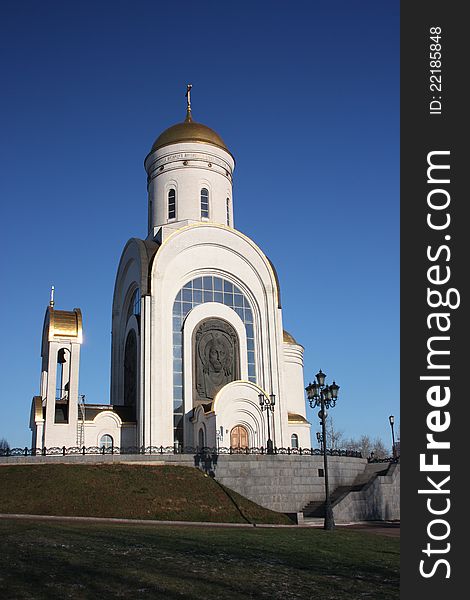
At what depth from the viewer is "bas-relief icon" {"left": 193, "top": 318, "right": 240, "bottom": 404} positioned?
36.8 meters

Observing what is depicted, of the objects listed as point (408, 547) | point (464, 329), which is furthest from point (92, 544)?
point (464, 329)

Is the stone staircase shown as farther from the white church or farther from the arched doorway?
the arched doorway

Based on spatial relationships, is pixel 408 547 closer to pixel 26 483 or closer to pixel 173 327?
pixel 26 483

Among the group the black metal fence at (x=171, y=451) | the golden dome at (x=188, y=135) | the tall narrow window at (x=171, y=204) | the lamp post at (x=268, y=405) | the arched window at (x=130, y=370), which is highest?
the golden dome at (x=188, y=135)

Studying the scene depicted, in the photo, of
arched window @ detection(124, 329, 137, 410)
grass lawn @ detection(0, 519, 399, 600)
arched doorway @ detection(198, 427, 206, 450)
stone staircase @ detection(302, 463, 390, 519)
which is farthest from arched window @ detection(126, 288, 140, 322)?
grass lawn @ detection(0, 519, 399, 600)

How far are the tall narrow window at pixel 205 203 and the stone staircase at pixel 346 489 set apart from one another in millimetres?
18990

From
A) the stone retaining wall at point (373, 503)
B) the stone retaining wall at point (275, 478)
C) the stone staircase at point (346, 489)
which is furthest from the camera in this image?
the stone retaining wall at point (275, 478)

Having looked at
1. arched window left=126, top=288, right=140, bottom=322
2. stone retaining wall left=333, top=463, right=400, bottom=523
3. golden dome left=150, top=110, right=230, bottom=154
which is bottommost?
stone retaining wall left=333, top=463, right=400, bottom=523

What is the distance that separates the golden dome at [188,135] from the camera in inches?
1719

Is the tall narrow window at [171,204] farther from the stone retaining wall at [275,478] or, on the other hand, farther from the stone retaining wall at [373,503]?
the stone retaining wall at [373,503]

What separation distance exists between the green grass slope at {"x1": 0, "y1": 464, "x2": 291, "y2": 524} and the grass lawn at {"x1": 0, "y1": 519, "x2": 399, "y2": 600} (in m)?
7.90

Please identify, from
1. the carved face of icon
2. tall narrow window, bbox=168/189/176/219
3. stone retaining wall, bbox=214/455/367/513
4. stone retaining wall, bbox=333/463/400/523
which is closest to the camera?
stone retaining wall, bbox=333/463/400/523

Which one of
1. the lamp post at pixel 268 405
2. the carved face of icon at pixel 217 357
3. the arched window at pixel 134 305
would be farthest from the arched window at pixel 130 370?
the lamp post at pixel 268 405

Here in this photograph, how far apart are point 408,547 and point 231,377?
30.2 metres
